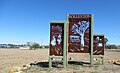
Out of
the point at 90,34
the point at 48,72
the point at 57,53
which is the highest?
the point at 90,34

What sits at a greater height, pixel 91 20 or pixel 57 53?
pixel 91 20

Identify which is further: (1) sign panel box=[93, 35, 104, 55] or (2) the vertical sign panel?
(1) sign panel box=[93, 35, 104, 55]

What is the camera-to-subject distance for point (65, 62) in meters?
13.8

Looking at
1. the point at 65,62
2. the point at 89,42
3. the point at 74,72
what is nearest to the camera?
the point at 74,72

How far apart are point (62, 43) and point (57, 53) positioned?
23.8 inches

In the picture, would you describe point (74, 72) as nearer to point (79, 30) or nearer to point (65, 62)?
point (65, 62)

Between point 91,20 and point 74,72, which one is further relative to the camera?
point 91,20

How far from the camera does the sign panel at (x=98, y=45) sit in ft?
53.1

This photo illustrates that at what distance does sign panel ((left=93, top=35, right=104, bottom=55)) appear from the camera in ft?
53.1

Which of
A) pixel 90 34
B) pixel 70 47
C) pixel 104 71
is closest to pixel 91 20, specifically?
pixel 90 34

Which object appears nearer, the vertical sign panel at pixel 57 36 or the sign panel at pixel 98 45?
the vertical sign panel at pixel 57 36

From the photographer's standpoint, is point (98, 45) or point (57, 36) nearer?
point (57, 36)

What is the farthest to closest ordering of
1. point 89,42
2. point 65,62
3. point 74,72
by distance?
point 89,42 → point 65,62 → point 74,72

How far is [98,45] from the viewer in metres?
16.2
